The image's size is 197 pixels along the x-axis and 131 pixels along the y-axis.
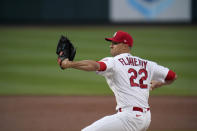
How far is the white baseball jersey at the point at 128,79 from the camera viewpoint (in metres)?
4.14

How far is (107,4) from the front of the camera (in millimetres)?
21047

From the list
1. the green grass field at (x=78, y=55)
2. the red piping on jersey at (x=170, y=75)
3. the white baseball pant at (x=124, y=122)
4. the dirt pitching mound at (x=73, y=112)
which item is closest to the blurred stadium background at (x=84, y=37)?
the green grass field at (x=78, y=55)

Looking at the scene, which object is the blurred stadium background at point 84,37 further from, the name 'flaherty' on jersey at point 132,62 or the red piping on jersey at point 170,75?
the name 'flaherty' on jersey at point 132,62

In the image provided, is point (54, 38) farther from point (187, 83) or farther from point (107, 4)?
point (187, 83)

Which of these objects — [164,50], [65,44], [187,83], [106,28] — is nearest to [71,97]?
[187,83]

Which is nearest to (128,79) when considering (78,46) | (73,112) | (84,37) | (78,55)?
A: (73,112)

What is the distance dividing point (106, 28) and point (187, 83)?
392 inches

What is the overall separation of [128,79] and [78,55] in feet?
36.0

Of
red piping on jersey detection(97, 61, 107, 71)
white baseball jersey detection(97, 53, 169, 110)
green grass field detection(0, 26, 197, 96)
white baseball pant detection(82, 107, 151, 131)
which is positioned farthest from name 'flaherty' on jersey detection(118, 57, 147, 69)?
green grass field detection(0, 26, 197, 96)

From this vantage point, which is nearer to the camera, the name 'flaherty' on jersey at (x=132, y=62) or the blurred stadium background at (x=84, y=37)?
the name 'flaherty' on jersey at (x=132, y=62)

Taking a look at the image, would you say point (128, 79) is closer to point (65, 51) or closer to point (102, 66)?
point (102, 66)

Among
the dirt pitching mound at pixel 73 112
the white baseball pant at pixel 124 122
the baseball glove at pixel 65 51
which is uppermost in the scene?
the baseball glove at pixel 65 51

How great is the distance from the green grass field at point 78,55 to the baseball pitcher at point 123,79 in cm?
614

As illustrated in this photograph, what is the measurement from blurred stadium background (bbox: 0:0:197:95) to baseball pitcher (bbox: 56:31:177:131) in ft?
20.2
